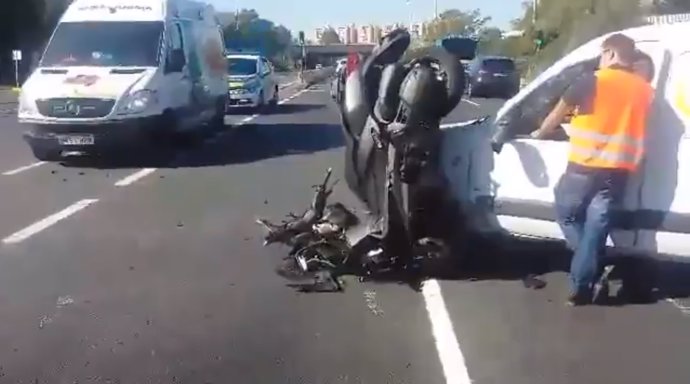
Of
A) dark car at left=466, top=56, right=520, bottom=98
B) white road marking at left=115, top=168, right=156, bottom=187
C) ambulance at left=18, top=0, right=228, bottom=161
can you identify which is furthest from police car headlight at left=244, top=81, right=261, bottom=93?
white road marking at left=115, top=168, right=156, bottom=187

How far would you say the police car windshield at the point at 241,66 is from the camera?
31.5m

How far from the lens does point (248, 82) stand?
31.4m

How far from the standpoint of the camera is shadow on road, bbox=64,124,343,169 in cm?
1727

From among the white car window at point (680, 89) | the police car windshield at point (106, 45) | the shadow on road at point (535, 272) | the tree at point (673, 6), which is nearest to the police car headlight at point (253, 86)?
the police car windshield at point (106, 45)

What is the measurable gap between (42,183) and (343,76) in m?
6.16

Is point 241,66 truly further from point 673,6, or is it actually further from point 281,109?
point 673,6

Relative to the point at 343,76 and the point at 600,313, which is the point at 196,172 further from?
the point at 600,313

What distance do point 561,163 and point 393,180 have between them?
Answer: 4.05 ft

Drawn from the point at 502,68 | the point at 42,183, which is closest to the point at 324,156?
the point at 42,183

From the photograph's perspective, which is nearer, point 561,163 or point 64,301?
point 64,301

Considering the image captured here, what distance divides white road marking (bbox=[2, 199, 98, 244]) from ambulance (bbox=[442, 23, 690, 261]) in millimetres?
4250

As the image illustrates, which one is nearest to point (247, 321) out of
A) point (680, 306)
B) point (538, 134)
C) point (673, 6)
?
point (538, 134)

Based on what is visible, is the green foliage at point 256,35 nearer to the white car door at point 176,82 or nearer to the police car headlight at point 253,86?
the police car headlight at point 253,86

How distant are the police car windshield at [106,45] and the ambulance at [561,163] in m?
9.52
